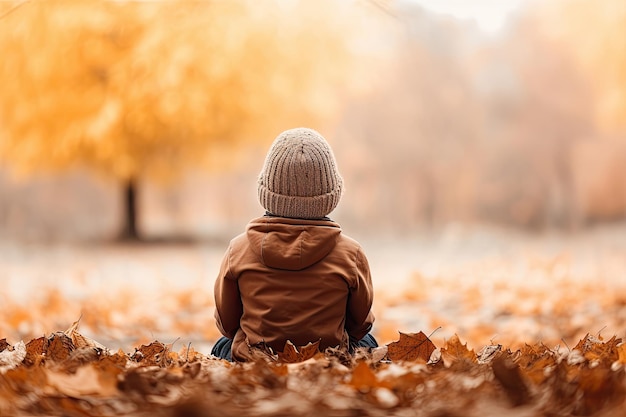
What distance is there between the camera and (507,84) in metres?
18.7

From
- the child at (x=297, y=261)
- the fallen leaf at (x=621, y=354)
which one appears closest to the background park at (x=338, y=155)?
the fallen leaf at (x=621, y=354)

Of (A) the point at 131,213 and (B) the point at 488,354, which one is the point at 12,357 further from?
(A) the point at 131,213

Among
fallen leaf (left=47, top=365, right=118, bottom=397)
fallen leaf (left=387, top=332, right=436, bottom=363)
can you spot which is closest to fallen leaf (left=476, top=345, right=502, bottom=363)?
fallen leaf (left=387, top=332, right=436, bottom=363)

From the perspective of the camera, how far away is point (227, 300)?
2625 mm

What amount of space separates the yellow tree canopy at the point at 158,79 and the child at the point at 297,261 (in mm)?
9072

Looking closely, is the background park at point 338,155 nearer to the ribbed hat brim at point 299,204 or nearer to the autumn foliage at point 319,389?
the autumn foliage at point 319,389

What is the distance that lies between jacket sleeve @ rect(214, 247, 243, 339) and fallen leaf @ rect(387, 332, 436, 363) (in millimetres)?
643

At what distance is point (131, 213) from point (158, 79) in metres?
4.36

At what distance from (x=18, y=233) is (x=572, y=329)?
14.1 m

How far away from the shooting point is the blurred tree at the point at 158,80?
11375mm

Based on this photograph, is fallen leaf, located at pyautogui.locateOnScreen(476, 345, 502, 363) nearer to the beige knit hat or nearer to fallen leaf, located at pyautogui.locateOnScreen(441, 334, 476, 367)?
fallen leaf, located at pyautogui.locateOnScreen(441, 334, 476, 367)

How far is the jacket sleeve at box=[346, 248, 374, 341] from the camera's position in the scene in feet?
8.36

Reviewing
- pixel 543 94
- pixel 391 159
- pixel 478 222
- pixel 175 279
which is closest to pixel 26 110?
pixel 175 279

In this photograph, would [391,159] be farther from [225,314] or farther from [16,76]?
[225,314]
